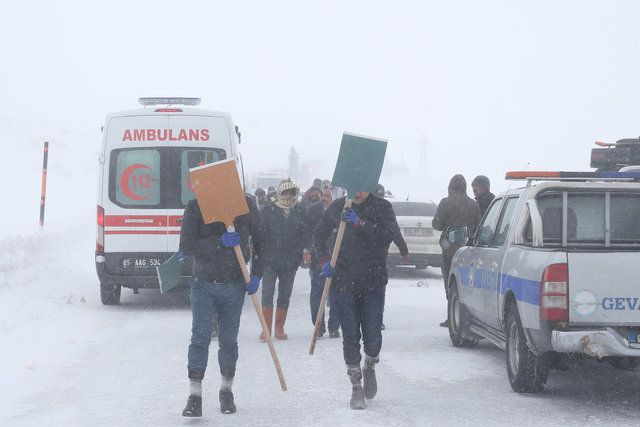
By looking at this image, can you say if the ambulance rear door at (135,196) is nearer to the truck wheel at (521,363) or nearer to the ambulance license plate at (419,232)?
the ambulance license plate at (419,232)

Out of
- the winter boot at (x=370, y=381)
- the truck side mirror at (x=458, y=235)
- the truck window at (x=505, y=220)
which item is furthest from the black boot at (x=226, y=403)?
the truck side mirror at (x=458, y=235)

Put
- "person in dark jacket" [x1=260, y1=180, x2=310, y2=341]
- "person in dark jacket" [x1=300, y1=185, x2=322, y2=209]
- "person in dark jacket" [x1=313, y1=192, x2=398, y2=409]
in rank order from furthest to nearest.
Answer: "person in dark jacket" [x1=300, y1=185, x2=322, y2=209] → "person in dark jacket" [x1=260, y1=180, x2=310, y2=341] → "person in dark jacket" [x1=313, y1=192, x2=398, y2=409]

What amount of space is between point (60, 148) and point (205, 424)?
90.3 m

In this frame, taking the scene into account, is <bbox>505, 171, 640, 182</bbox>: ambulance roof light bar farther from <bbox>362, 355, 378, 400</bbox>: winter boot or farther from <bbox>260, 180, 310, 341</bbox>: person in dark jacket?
<bbox>260, 180, 310, 341</bbox>: person in dark jacket

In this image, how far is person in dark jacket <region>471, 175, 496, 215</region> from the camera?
42.8 ft

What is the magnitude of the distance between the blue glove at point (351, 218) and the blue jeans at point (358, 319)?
540 mm

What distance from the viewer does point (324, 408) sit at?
25.7 ft

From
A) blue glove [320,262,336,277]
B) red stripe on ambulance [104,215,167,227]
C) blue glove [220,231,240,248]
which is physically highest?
red stripe on ambulance [104,215,167,227]

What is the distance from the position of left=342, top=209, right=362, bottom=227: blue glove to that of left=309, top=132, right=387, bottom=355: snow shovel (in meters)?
0.07

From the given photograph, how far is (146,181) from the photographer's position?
571 inches

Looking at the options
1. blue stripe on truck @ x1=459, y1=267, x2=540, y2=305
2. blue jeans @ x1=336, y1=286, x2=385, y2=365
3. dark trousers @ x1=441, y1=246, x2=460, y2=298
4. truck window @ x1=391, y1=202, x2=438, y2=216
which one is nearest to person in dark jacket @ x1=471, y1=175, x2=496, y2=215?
dark trousers @ x1=441, y1=246, x2=460, y2=298

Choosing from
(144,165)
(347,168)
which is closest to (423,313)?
(144,165)

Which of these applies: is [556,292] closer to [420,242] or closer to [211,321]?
[211,321]

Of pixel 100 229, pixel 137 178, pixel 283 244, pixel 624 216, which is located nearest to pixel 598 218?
pixel 624 216
